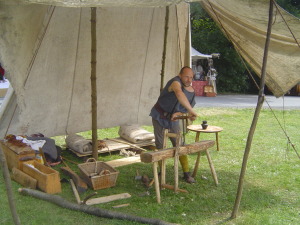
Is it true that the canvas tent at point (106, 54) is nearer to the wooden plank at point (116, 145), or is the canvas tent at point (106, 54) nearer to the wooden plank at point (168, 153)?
the wooden plank at point (116, 145)

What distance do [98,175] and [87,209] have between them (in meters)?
0.86

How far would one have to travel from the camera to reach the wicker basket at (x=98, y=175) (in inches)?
173

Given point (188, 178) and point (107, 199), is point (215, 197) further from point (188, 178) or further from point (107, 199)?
point (107, 199)

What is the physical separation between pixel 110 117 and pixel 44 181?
2574 mm

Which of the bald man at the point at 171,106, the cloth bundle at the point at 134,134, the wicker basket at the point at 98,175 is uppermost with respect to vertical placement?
the bald man at the point at 171,106

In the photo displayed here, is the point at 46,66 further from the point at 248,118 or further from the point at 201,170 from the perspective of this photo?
the point at 248,118

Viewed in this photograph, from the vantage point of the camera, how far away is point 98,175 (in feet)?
14.8

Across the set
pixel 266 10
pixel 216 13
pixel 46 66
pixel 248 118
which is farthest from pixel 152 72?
pixel 248 118

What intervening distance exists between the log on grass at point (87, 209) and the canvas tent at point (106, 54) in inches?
43.1

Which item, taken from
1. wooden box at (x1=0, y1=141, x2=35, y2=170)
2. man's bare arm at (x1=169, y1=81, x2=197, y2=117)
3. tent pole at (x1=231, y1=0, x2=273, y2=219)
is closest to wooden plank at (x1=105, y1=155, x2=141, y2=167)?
wooden box at (x1=0, y1=141, x2=35, y2=170)

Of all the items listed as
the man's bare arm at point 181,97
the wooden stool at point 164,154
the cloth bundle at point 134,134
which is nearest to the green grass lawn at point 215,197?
the wooden stool at point 164,154

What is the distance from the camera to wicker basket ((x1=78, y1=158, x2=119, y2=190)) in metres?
4.40

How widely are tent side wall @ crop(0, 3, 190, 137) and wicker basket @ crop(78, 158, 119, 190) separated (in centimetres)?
137

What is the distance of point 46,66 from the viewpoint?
218 inches
